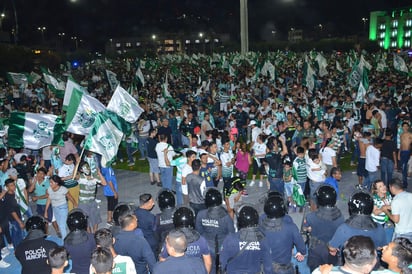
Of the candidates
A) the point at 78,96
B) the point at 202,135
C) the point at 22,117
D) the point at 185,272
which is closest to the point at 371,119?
the point at 202,135

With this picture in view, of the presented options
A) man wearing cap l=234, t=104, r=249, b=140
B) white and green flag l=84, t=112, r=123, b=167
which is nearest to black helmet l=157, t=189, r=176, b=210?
white and green flag l=84, t=112, r=123, b=167

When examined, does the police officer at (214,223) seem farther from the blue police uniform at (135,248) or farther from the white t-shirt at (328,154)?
the white t-shirt at (328,154)

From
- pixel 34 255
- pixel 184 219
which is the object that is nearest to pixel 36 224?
pixel 34 255

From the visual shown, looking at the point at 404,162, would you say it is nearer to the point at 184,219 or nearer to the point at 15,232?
the point at 184,219

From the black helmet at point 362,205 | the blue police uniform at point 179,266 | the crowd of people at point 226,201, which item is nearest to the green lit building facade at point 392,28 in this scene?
the crowd of people at point 226,201

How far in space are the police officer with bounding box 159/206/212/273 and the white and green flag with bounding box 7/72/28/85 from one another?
20.0 metres

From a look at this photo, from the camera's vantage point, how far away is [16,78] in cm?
2323

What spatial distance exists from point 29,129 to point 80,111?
1.08 metres

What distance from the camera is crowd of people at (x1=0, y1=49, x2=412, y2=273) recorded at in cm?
512

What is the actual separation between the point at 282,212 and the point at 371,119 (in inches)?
351

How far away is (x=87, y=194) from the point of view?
27.4 ft

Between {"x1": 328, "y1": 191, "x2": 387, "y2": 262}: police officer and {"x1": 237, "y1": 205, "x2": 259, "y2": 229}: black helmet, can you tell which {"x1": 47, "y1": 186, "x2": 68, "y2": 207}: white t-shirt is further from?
{"x1": 328, "y1": 191, "x2": 387, "y2": 262}: police officer

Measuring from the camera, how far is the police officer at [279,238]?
5.43 meters

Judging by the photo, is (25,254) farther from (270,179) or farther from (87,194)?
(270,179)
